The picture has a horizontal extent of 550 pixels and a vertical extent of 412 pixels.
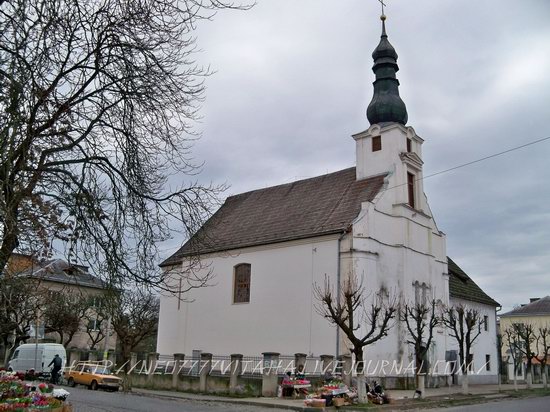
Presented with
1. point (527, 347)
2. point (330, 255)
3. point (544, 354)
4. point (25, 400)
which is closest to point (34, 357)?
point (330, 255)

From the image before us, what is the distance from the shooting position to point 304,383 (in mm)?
23062

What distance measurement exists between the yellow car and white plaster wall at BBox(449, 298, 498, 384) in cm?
2157

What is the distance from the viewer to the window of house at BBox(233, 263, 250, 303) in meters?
33.2

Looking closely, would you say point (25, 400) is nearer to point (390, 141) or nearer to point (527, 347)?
point (390, 141)

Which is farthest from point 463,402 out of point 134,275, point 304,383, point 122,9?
point 122,9

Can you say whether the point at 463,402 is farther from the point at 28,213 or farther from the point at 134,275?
the point at 28,213

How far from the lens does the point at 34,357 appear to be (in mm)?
31125

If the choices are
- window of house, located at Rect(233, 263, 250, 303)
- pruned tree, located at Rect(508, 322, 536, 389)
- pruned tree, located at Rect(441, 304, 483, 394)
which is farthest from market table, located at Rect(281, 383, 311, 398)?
pruned tree, located at Rect(508, 322, 536, 389)

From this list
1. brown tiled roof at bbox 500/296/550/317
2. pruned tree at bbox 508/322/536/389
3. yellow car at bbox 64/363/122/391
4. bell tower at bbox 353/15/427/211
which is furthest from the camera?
brown tiled roof at bbox 500/296/550/317

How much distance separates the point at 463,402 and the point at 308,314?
905 centimetres

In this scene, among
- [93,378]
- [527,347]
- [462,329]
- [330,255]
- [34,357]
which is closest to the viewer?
[93,378]

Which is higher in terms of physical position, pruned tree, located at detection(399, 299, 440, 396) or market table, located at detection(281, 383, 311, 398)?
pruned tree, located at detection(399, 299, 440, 396)

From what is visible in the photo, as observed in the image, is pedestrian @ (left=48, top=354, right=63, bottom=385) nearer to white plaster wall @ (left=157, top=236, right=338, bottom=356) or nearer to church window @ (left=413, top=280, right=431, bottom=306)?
white plaster wall @ (left=157, top=236, right=338, bottom=356)

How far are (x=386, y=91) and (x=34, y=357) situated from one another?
25830 mm
